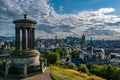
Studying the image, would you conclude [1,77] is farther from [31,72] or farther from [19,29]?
[19,29]

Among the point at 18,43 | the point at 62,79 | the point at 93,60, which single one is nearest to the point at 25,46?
the point at 18,43

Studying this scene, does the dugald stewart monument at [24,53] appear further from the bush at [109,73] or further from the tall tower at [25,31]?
the bush at [109,73]

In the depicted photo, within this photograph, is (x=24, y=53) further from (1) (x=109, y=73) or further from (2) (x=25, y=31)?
(1) (x=109, y=73)

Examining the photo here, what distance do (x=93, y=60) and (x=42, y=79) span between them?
83774 millimetres

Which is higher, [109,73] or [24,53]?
[24,53]

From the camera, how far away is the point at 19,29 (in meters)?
29.6

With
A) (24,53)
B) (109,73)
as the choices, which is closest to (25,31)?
(24,53)

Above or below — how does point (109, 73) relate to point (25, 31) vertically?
below

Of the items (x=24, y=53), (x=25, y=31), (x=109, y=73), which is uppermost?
(x=25, y=31)

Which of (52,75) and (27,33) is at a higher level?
(27,33)

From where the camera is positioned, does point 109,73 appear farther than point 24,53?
Yes

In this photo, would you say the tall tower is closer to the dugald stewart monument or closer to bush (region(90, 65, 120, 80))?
the dugald stewart monument

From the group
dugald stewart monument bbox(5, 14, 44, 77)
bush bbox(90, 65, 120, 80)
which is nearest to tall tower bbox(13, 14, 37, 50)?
dugald stewart monument bbox(5, 14, 44, 77)

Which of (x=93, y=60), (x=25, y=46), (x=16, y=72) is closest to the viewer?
(x=16, y=72)
